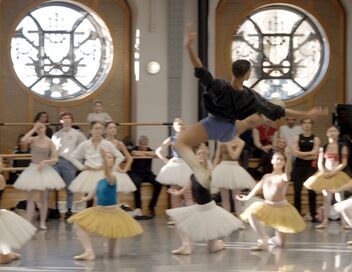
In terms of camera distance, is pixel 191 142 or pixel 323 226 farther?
pixel 323 226

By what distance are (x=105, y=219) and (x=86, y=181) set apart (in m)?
2.96

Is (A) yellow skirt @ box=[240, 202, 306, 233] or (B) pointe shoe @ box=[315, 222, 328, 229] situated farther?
(B) pointe shoe @ box=[315, 222, 328, 229]

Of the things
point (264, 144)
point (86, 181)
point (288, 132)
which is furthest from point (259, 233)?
point (264, 144)

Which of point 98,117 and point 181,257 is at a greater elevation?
point 98,117

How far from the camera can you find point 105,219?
9.74 meters

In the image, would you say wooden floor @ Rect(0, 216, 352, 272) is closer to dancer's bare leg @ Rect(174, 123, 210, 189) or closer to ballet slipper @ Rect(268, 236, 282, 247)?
ballet slipper @ Rect(268, 236, 282, 247)

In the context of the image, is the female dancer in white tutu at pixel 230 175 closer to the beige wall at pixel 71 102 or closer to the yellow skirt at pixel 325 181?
the yellow skirt at pixel 325 181

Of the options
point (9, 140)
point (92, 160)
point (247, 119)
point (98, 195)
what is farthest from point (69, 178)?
point (247, 119)

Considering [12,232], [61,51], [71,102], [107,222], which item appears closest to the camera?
[12,232]

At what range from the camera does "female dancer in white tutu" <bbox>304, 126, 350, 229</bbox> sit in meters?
13.0

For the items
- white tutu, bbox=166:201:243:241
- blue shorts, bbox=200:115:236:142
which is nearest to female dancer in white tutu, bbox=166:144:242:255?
white tutu, bbox=166:201:243:241

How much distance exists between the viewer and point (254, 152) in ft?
50.6

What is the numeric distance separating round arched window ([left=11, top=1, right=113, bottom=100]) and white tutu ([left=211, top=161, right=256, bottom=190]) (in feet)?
13.5

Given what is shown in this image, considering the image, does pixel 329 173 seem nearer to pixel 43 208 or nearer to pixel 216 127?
pixel 43 208
